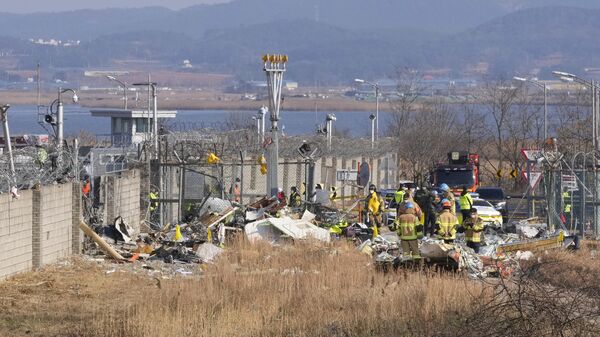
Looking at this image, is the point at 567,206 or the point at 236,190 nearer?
the point at 567,206

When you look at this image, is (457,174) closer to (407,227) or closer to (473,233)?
(473,233)

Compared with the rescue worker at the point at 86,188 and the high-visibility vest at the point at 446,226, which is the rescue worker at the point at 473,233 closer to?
the high-visibility vest at the point at 446,226

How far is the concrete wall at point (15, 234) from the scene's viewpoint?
2253cm

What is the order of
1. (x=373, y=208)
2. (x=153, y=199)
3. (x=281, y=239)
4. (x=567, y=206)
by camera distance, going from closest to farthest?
(x=281, y=239)
(x=373, y=208)
(x=153, y=199)
(x=567, y=206)

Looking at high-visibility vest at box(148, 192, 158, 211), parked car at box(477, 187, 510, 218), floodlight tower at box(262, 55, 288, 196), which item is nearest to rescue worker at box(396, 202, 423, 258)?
high-visibility vest at box(148, 192, 158, 211)

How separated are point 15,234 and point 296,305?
660 cm

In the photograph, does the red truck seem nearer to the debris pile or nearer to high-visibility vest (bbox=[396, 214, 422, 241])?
Result: the debris pile

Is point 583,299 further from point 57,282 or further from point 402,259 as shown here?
point 57,282

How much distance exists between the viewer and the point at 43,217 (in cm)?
2438

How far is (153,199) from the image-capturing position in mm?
32938

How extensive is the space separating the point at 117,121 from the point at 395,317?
53173 millimetres

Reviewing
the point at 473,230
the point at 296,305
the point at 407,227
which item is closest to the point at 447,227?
the point at 473,230

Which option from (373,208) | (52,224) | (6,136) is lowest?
(373,208)

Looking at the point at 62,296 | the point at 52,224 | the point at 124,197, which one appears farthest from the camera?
the point at 124,197
